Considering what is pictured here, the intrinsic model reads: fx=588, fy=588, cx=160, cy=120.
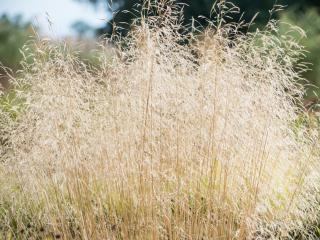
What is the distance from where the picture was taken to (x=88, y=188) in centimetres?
403

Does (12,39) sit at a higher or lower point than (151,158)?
higher

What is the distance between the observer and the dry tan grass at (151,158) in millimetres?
3885

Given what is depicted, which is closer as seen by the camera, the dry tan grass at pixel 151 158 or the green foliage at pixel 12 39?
the dry tan grass at pixel 151 158

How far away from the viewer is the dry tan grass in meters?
3.88

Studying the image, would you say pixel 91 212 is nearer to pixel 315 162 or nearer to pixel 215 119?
pixel 215 119

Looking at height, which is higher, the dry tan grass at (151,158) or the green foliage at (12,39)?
the green foliage at (12,39)

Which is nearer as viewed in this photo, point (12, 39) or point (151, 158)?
point (151, 158)

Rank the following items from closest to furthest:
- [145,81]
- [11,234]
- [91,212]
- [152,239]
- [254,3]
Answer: [152,239], [91,212], [145,81], [11,234], [254,3]

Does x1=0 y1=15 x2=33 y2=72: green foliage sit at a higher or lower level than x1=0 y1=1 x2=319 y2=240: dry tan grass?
higher

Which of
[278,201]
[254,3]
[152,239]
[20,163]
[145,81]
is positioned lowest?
[152,239]

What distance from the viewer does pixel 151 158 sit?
3.78 m

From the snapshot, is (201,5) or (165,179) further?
(201,5)

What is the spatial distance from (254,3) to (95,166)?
37.6 ft

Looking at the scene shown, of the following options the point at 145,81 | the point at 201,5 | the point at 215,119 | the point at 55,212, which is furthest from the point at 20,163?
the point at 201,5
